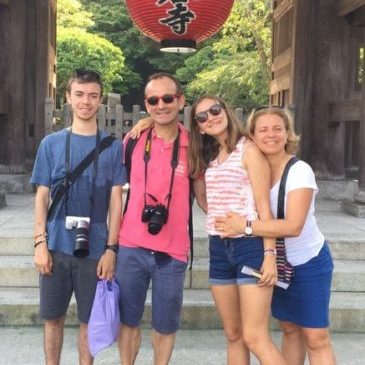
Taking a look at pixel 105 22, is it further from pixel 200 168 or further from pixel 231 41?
pixel 200 168

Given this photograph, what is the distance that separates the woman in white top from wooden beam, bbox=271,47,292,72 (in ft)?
18.9

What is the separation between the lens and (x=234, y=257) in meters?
2.58

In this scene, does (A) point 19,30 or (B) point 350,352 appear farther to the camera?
(A) point 19,30

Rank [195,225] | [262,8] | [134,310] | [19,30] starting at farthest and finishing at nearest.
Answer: [262,8] < [19,30] < [195,225] < [134,310]

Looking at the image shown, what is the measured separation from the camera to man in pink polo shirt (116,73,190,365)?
280 cm

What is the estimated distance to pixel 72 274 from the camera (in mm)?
2906

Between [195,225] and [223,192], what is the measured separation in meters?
2.94

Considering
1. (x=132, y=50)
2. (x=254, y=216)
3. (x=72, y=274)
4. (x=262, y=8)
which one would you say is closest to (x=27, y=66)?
(x=72, y=274)

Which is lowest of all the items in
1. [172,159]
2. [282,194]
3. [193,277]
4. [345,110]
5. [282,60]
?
[193,277]

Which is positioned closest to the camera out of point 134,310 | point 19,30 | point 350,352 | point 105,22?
point 134,310

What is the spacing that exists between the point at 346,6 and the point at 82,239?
5.57m

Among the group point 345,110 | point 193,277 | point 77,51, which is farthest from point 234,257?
point 77,51

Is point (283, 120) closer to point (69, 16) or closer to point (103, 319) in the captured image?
point (103, 319)

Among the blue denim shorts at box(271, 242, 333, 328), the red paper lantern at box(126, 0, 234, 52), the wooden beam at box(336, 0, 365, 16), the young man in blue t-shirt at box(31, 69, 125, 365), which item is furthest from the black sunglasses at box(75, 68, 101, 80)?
the wooden beam at box(336, 0, 365, 16)
